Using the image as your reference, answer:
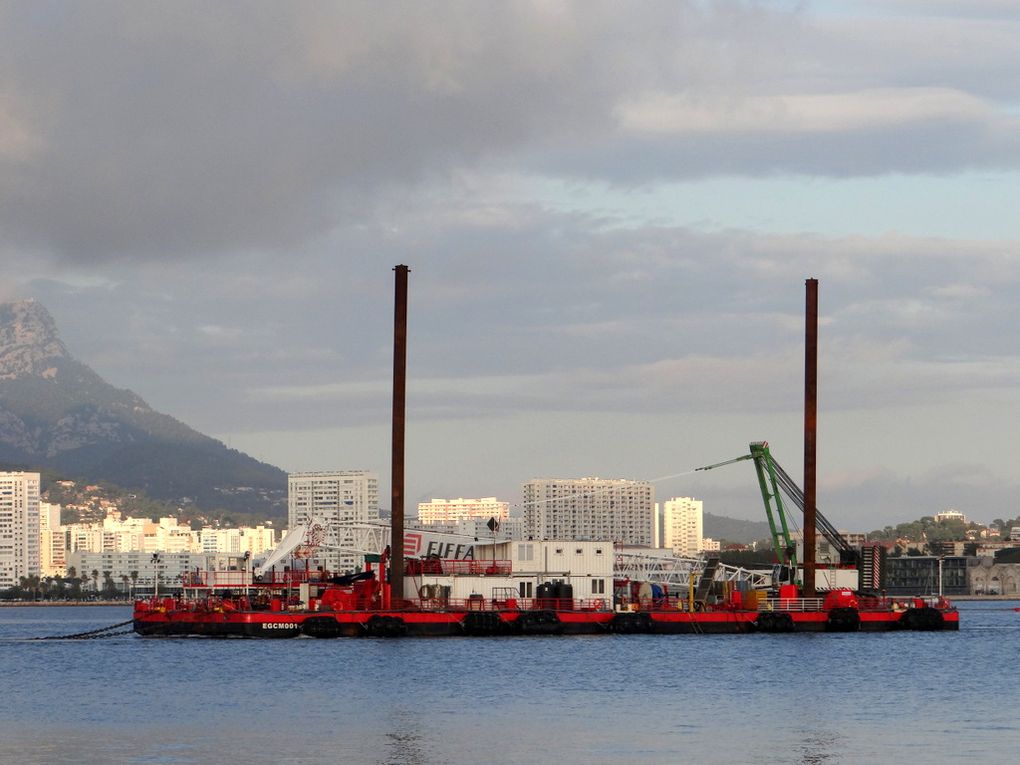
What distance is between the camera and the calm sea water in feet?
170

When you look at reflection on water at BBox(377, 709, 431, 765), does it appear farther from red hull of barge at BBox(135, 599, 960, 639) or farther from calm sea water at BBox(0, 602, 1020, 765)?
red hull of barge at BBox(135, 599, 960, 639)

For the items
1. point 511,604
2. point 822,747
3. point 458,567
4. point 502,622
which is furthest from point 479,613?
point 822,747

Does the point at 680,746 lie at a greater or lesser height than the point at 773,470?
lesser

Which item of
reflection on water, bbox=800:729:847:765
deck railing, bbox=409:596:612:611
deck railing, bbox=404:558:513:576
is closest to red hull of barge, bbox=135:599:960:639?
deck railing, bbox=409:596:612:611

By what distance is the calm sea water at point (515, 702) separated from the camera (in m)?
51.9

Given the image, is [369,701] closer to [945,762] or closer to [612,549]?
[945,762]

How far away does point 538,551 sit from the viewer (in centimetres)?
10412

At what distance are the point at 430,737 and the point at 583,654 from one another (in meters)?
35.1

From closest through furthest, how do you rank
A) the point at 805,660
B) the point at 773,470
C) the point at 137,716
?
the point at 137,716
the point at 805,660
the point at 773,470

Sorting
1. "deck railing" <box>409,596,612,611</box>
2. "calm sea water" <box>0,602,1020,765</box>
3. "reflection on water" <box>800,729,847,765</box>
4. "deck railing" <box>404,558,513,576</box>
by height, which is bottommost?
"calm sea water" <box>0,602,1020,765</box>

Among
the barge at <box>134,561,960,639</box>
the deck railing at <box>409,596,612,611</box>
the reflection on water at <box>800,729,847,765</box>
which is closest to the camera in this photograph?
the reflection on water at <box>800,729,847,765</box>

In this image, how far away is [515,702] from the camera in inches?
2601

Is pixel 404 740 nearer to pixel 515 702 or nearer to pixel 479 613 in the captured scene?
pixel 515 702

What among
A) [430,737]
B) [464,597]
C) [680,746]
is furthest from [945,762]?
[464,597]
